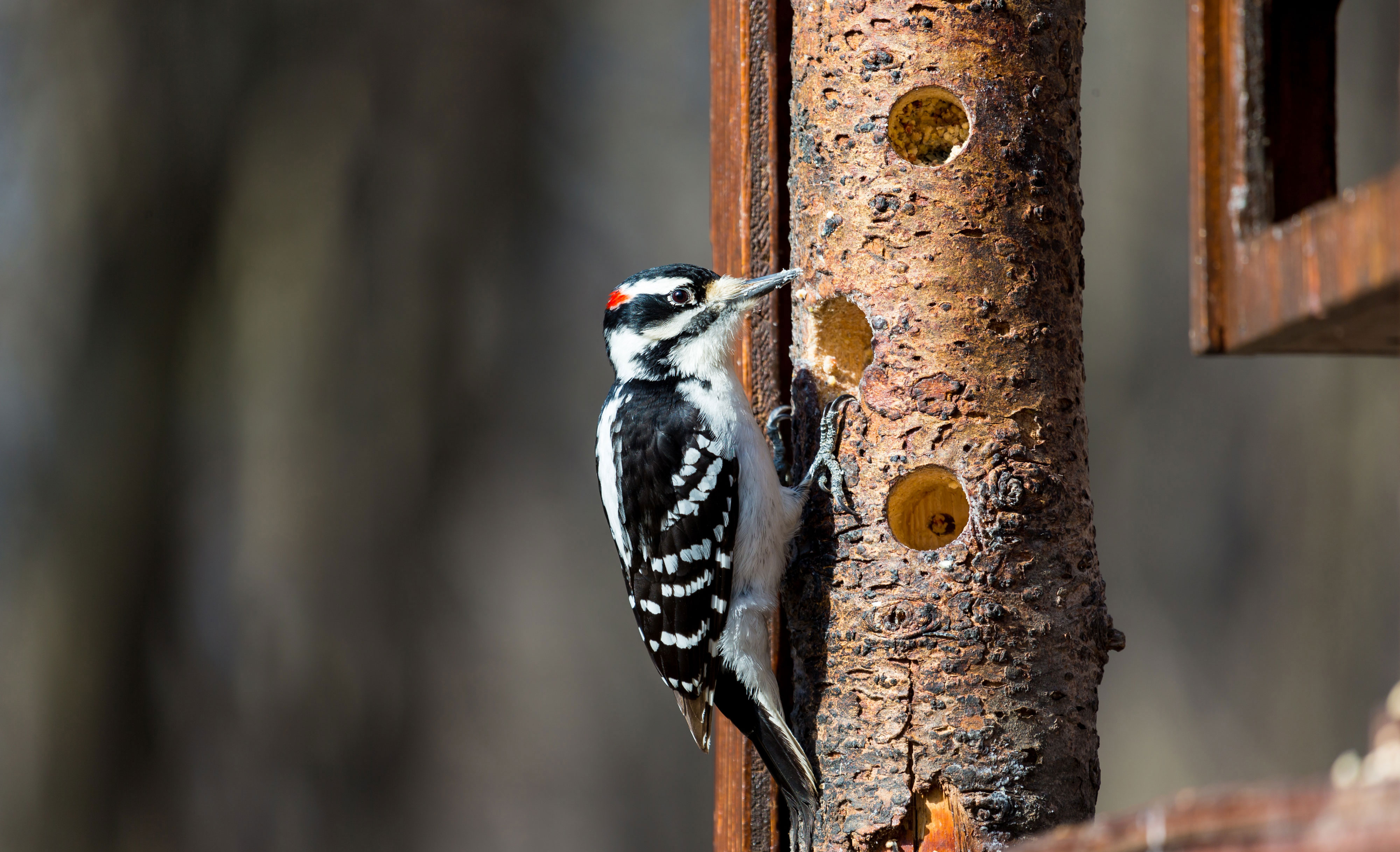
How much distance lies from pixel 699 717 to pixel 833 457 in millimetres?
689

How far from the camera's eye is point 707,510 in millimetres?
2895

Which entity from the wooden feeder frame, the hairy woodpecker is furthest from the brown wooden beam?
the hairy woodpecker

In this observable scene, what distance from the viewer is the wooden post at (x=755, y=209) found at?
2.88 meters

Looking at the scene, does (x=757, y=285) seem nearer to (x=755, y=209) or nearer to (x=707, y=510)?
(x=755, y=209)

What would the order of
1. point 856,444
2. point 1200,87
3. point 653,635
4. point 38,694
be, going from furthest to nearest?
point 38,694
point 653,635
point 856,444
point 1200,87

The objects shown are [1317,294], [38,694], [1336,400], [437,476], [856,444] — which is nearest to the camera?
[1317,294]

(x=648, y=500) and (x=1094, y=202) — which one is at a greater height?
(x=1094, y=202)

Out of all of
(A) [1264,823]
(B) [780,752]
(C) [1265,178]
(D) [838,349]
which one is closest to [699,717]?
(B) [780,752]

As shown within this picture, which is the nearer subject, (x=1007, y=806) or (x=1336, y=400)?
(x=1007, y=806)

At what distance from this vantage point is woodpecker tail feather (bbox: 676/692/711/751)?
2.92 metres

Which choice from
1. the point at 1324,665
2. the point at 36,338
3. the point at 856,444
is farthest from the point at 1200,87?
the point at 1324,665

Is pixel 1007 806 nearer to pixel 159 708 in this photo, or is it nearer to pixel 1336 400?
pixel 159 708

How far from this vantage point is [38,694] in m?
6.16

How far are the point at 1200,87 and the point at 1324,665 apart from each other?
289 inches
